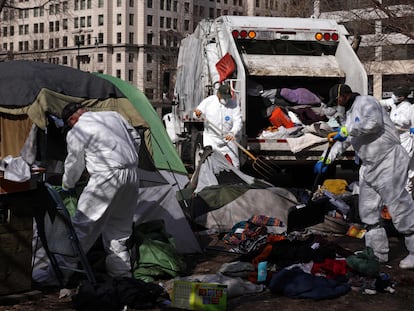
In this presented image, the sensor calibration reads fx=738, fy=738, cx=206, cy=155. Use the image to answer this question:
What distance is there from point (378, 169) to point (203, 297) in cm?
257

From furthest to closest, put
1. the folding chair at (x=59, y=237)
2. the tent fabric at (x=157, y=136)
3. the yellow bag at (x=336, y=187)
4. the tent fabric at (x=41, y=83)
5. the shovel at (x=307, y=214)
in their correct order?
the yellow bag at (x=336, y=187), the tent fabric at (x=157, y=136), the shovel at (x=307, y=214), the tent fabric at (x=41, y=83), the folding chair at (x=59, y=237)

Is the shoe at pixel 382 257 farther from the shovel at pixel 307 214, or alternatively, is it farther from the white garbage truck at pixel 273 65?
the white garbage truck at pixel 273 65

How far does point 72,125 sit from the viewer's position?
616 centimetres

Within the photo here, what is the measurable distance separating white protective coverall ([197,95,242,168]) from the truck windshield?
1.40 metres

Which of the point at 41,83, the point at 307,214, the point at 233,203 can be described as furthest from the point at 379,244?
the point at 41,83

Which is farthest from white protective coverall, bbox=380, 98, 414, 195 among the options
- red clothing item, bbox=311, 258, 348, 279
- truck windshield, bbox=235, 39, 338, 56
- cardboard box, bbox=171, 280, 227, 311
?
cardboard box, bbox=171, 280, 227, 311

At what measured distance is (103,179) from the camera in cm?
605

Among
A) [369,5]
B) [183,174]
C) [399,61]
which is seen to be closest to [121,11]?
[399,61]

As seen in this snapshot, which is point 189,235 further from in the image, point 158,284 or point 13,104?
point 13,104

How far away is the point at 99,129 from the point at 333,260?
2336 mm

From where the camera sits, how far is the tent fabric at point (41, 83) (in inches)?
278

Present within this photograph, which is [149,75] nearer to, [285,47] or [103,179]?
[285,47]

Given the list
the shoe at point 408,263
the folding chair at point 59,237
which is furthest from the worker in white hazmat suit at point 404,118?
the folding chair at point 59,237

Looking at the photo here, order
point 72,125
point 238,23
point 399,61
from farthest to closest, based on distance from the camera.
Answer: point 399,61 < point 238,23 < point 72,125
